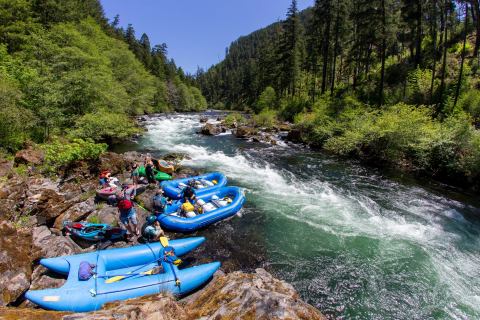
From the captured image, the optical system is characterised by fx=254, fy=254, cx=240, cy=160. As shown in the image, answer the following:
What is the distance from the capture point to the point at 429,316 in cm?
565

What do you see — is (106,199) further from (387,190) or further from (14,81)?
(387,190)

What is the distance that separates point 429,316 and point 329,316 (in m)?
2.25

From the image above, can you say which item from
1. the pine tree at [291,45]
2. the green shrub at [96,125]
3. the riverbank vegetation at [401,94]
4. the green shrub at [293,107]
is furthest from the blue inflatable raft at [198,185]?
the pine tree at [291,45]

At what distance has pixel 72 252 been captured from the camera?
21.6 ft

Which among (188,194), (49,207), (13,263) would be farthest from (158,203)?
(13,263)

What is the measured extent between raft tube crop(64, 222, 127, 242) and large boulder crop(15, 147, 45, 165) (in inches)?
257

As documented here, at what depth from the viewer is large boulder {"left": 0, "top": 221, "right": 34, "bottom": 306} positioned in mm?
4868

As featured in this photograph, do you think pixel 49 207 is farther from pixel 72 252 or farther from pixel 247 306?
pixel 247 306

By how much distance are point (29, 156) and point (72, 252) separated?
25.9ft

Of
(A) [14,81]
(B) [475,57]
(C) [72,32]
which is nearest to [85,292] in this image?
(A) [14,81]

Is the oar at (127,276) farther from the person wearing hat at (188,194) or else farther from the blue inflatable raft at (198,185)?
the blue inflatable raft at (198,185)

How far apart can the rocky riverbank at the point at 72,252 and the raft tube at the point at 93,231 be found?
0.80 ft

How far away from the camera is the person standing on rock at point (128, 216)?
24.9ft

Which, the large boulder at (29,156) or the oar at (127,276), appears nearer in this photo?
the oar at (127,276)
